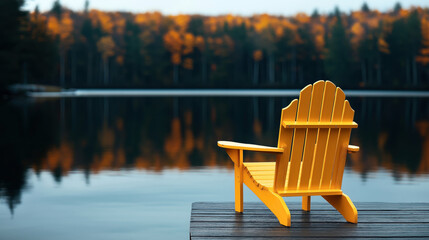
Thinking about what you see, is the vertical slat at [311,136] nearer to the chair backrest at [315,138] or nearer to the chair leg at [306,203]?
the chair backrest at [315,138]

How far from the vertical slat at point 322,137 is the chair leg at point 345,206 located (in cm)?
25

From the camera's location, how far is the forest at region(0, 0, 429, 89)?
83250 mm

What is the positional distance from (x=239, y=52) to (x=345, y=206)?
308 ft

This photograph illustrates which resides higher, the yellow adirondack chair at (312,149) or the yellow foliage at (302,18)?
the yellow foliage at (302,18)

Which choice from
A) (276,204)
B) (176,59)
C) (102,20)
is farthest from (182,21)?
(276,204)

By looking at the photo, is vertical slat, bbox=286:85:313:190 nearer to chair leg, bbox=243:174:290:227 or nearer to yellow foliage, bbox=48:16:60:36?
chair leg, bbox=243:174:290:227

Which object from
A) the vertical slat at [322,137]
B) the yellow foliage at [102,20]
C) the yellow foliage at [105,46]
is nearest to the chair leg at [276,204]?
the vertical slat at [322,137]

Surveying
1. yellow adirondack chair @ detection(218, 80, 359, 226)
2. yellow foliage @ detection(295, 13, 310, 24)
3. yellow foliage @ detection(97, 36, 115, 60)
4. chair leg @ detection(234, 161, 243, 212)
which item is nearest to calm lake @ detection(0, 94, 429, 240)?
chair leg @ detection(234, 161, 243, 212)

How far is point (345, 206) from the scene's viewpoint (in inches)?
171

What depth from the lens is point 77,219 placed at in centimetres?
555

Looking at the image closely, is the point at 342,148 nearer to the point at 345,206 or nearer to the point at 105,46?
the point at 345,206

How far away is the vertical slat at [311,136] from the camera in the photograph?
407 centimetres

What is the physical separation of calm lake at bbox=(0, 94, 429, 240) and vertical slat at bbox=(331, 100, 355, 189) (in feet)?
5.01

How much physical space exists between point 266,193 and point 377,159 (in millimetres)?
6628
